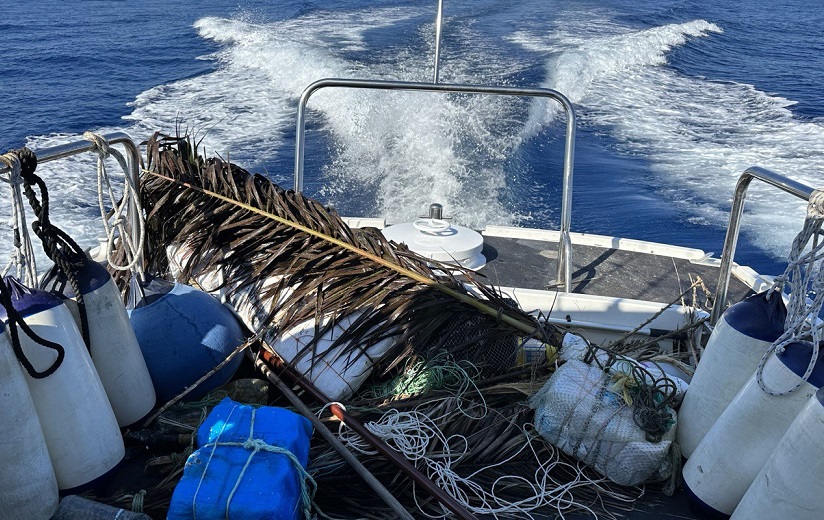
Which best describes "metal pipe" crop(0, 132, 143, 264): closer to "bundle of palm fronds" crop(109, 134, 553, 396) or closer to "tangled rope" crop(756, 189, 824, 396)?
"bundle of palm fronds" crop(109, 134, 553, 396)

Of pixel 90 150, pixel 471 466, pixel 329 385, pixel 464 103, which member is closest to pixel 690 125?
pixel 464 103

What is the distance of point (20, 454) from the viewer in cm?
230

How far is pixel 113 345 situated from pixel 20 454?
55 centimetres

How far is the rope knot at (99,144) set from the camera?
2.69 metres

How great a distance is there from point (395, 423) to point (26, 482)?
1.29 m

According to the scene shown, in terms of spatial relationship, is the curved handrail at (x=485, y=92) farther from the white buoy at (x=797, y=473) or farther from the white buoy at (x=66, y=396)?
the white buoy at (x=797, y=473)

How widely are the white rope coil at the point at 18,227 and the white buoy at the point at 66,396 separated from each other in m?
0.10

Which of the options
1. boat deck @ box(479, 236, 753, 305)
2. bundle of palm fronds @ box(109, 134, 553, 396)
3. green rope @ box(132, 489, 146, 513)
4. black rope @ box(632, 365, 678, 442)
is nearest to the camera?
green rope @ box(132, 489, 146, 513)

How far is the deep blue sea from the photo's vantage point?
10.7m

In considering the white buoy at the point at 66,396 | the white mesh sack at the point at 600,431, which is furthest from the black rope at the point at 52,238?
the white mesh sack at the point at 600,431

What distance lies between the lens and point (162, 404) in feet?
10.4

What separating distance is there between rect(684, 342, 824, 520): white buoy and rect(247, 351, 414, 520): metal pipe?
984 mm

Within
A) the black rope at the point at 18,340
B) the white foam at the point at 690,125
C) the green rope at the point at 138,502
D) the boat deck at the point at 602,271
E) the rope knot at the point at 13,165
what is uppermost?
the rope knot at the point at 13,165

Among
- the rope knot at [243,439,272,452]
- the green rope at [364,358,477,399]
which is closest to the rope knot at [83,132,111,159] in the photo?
the rope knot at [243,439,272,452]
